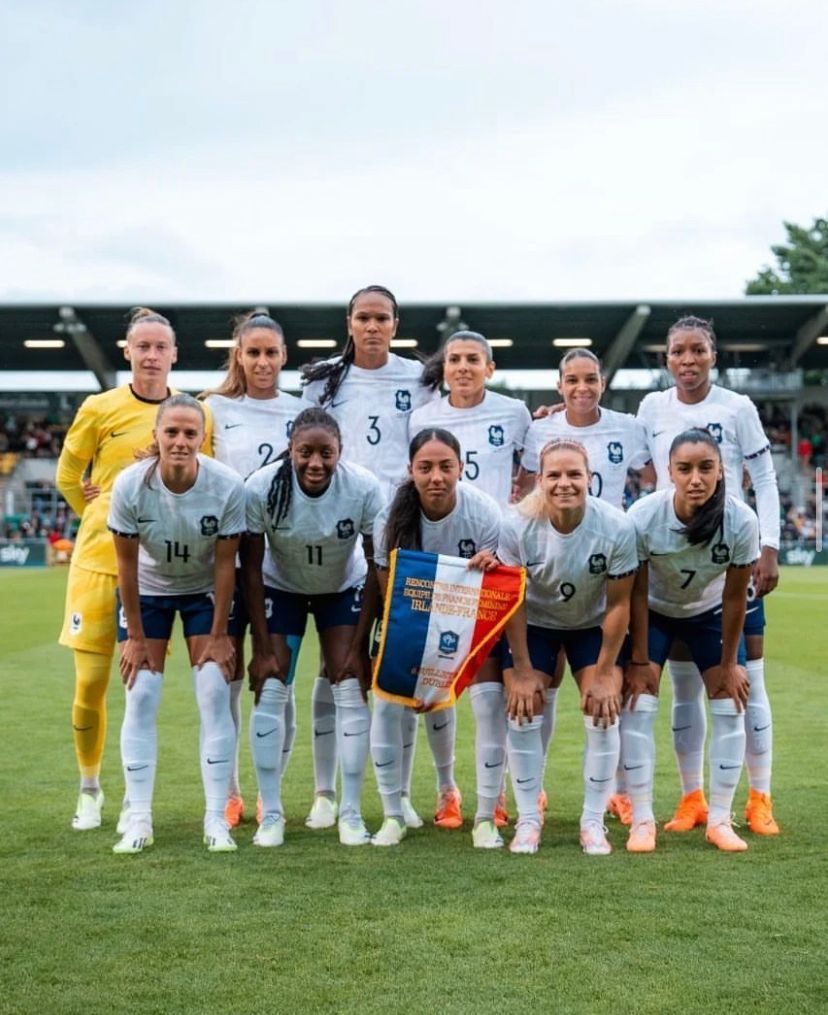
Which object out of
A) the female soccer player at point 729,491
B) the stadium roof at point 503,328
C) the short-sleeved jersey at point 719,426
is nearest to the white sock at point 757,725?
the female soccer player at point 729,491

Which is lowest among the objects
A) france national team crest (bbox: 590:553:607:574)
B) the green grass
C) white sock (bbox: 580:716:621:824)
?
the green grass

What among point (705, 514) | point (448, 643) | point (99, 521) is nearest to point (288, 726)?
point (448, 643)

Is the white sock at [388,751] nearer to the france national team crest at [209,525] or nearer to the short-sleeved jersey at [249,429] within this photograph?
the france national team crest at [209,525]

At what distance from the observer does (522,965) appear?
343 centimetres

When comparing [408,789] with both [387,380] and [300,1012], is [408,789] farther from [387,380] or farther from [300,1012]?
[300,1012]

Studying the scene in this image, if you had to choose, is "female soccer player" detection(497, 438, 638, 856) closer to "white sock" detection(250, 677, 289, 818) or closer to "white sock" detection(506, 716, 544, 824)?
"white sock" detection(506, 716, 544, 824)

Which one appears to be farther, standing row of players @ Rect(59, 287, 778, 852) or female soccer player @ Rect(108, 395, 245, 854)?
standing row of players @ Rect(59, 287, 778, 852)

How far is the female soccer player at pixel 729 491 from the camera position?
5.32 m

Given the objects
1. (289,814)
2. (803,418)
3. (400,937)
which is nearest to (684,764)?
(289,814)

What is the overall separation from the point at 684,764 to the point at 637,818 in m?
0.56

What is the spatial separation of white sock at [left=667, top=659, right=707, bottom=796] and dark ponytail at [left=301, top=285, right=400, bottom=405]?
6.19 ft

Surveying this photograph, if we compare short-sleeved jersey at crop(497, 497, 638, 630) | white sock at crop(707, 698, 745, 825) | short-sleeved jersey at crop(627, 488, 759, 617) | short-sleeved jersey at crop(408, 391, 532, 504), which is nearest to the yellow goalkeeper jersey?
short-sleeved jersey at crop(408, 391, 532, 504)

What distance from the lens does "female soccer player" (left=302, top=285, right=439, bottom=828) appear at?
18.3 feet

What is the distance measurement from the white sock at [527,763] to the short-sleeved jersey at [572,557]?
0.45 m
